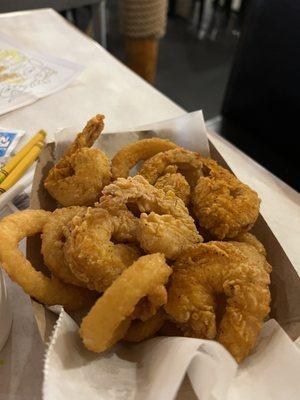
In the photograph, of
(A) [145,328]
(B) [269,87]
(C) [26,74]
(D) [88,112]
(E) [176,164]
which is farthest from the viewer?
(B) [269,87]

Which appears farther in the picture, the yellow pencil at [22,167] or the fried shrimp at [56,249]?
the yellow pencil at [22,167]

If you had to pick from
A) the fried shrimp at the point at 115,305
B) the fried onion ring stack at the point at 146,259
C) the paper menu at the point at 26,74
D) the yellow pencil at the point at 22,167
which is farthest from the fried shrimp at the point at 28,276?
the paper menu at the point at 26,74

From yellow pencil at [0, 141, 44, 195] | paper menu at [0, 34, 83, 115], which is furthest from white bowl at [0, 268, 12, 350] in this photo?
paper menu at [0, 34, 83, 115]

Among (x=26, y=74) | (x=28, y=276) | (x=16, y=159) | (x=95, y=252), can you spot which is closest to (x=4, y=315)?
(x=28, y=276)

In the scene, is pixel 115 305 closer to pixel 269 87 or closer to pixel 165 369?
pixel 165 369

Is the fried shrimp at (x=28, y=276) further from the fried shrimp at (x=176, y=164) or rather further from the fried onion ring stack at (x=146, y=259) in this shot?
the fried shrimp at (x=176, y=164)

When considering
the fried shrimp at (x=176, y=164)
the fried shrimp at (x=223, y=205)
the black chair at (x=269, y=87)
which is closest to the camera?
the fried shrimp at (x=223, y=205)

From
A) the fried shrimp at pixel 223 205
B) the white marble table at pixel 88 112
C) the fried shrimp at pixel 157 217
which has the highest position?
the fried shrimp at pixel 157 217
